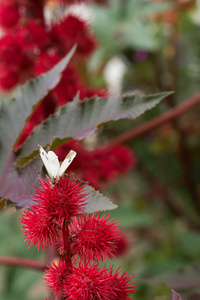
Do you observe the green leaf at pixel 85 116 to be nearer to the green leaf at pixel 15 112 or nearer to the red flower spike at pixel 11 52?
the green leaf at pixel 15 112

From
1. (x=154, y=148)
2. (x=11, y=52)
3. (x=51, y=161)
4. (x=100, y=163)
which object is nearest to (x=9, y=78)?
(x=11, y=52)

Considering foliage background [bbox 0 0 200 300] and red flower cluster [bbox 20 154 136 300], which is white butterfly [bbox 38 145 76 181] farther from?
foliage background [bbox 0 0 200 300]

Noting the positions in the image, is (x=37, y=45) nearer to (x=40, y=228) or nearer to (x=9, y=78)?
(x=9, y=78)

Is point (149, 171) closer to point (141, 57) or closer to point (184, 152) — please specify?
point (184, 152)

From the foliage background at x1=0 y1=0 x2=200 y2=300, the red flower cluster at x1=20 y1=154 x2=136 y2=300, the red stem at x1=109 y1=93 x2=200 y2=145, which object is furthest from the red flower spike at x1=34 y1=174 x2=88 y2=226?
the foliage background at x1=0 y1=0 x2=200 y2=300

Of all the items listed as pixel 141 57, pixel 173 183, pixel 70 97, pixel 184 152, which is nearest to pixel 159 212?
→ pixel 173 183
